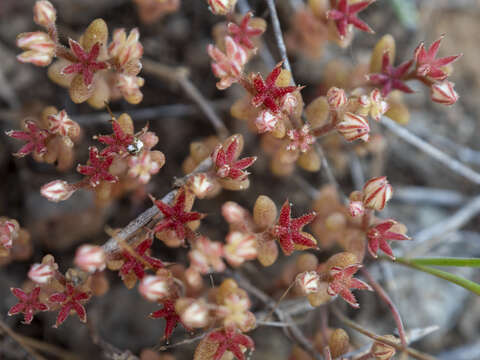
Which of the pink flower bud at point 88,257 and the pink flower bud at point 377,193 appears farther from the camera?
the pink flower bud at point 377,193

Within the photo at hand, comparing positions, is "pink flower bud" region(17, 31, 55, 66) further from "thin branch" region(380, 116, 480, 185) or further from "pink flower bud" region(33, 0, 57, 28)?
"thin branch" region(380, 116, 480, 185)

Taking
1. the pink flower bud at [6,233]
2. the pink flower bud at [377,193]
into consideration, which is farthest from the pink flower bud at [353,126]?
the pink flower bud at [6,233]

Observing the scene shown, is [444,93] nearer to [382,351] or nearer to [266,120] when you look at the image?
[266,120]

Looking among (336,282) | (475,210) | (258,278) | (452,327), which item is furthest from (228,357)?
(475,210)

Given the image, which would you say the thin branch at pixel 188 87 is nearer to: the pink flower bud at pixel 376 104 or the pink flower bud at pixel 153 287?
the pink flower bud at pixel 376 104

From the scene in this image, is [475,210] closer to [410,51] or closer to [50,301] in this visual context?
[410,51]

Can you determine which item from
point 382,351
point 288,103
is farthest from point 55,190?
point 382,351
